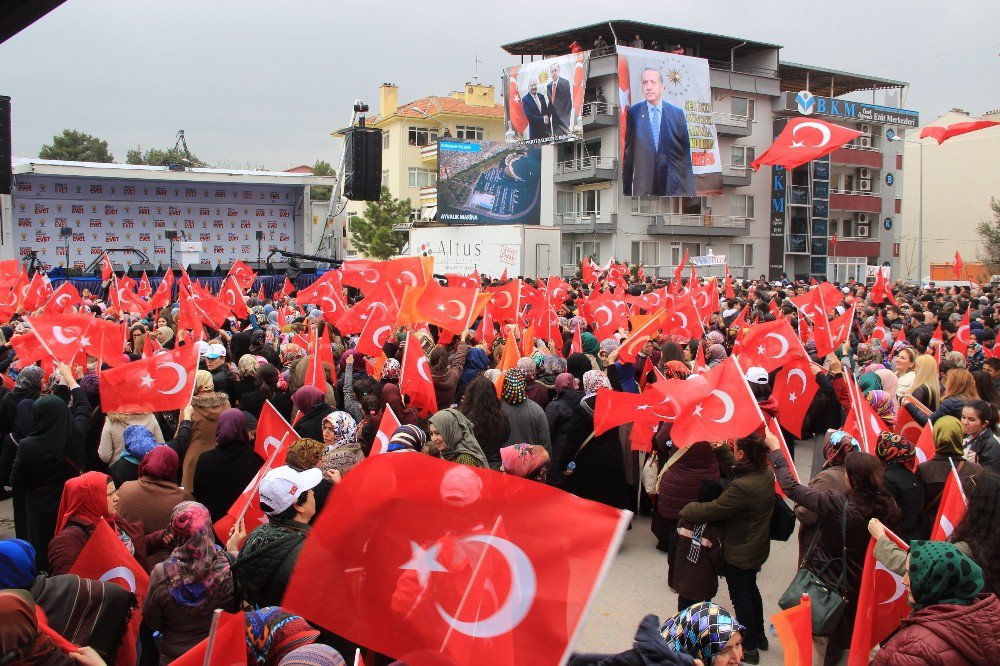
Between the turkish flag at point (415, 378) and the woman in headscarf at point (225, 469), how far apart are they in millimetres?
1942

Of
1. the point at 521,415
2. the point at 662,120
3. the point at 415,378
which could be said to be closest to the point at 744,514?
the point at 521,415

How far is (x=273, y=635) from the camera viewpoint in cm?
315

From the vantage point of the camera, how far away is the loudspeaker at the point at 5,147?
492 inches

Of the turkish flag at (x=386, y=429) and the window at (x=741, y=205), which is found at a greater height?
the window at (x=741, y=205)

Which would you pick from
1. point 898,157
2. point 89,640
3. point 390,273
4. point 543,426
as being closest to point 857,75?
point 898,157

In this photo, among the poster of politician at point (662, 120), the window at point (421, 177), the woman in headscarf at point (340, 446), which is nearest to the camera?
the woman in headscarf at point (340, 446)

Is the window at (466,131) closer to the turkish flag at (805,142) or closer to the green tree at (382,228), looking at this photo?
the green tree at (382,228)

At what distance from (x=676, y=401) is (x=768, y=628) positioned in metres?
1.70

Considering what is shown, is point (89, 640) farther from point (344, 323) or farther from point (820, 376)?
point (344, 323)

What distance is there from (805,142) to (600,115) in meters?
31.5

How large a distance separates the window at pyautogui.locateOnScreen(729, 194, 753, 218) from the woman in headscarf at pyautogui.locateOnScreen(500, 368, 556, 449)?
147 feet

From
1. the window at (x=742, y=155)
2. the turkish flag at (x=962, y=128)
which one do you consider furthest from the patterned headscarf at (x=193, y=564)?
the window at (x=742, y=155)

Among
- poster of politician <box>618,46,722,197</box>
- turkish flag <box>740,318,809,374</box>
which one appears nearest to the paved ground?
turkish flag <box>740,318,809,374</box>

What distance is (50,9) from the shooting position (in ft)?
8.20
